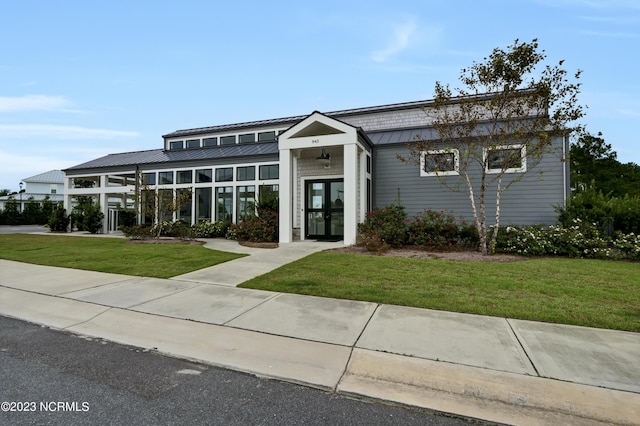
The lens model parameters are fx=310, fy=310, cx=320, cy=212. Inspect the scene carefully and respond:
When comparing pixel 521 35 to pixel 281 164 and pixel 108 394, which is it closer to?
pixel 281 164

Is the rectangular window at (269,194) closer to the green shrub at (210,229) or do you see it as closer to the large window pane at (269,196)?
the large window pane at (269,196)

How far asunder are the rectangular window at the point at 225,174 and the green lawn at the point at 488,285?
8913 millimetres

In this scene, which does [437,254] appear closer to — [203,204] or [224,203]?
[224,203]

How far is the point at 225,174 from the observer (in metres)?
15.8

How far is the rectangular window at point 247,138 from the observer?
18.9m

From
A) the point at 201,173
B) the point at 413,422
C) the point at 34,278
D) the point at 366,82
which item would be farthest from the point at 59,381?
Answer: the point at 366,82

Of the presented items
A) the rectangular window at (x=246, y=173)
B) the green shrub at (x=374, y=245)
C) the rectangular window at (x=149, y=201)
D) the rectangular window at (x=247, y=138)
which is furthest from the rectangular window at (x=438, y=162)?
the rectangular window at (x=149, y=201)

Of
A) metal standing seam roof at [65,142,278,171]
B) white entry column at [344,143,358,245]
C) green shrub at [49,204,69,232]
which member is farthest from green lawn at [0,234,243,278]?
green shrub at [49,204,69,232]

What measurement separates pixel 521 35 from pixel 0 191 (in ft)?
217

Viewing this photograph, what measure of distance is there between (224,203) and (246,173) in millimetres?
1910

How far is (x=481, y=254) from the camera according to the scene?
9422mm

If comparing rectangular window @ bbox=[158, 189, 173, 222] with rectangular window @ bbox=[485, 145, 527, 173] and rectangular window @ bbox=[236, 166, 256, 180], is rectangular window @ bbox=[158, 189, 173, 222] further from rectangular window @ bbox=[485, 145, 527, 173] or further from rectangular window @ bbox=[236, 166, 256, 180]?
rectangular window @ bbox=[485, 145, 527, 173]

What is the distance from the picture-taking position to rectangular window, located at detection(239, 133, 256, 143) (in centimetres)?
1891

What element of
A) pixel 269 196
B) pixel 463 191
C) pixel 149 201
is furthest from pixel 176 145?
pixel 463 191
